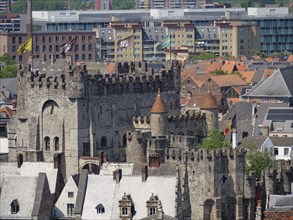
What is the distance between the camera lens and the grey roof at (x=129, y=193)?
326 ft

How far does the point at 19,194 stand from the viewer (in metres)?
97.4

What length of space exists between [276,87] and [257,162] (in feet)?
189

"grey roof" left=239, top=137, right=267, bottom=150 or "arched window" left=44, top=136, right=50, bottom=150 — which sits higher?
"arched window" left=44, top=136, right=50, bottom=150

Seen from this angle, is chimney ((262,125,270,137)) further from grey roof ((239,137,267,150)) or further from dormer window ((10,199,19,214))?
dormer window ((10,199,19,214))

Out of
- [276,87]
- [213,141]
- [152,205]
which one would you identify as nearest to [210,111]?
[213,141]

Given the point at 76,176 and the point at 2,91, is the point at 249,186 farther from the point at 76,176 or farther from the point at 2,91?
the point at 2,91

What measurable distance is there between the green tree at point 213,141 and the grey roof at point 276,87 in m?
49.6

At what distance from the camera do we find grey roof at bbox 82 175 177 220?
3917 inches

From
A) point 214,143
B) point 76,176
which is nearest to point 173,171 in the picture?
point 76,176

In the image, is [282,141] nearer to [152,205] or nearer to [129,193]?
[129,193]

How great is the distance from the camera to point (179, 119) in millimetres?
121625

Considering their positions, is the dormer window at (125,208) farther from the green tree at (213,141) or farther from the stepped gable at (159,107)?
the stepped gable at (159,107)

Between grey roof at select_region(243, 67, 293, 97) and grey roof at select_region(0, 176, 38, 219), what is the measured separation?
7808cm

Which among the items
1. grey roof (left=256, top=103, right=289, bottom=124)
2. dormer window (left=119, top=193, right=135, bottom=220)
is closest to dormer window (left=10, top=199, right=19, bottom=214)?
dormer window (left=119, top=193, right=135, bottom=220)
